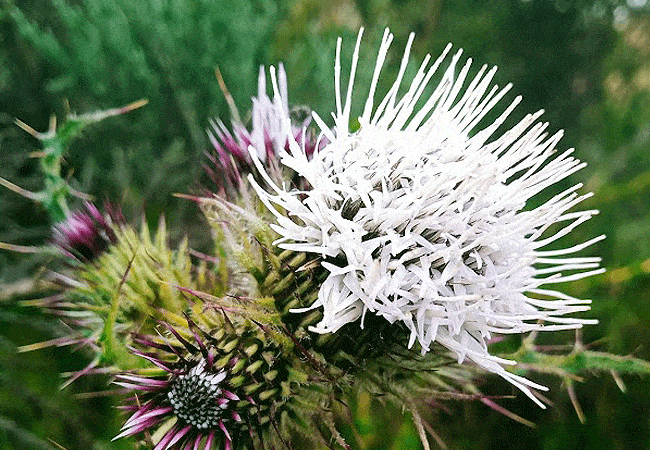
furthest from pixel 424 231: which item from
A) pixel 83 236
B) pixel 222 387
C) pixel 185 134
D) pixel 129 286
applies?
pixel 185 134

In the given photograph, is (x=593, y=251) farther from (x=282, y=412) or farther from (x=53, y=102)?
(x=53, y=102)

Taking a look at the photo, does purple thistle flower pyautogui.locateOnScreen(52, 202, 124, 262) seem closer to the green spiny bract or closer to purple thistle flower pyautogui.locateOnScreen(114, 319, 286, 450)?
the green spiny bract

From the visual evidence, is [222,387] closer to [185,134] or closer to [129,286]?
[129,286]

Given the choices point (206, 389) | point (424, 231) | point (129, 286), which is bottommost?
point (206, 389)

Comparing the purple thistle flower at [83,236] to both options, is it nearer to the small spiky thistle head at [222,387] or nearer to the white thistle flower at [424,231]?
the small spiky thistle head at [222,387]

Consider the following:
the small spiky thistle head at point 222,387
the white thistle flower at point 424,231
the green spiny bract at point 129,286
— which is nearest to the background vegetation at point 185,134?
the green spiny bract at point 129,286

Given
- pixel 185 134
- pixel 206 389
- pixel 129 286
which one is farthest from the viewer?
pixel 185 134
